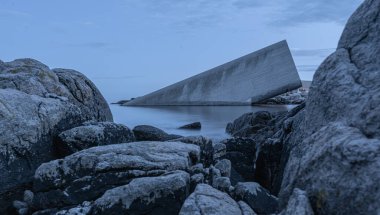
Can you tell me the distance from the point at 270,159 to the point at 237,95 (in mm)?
22080

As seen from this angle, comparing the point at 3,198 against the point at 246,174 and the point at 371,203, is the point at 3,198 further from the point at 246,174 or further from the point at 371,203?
the point at 371,203

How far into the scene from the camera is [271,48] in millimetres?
27609

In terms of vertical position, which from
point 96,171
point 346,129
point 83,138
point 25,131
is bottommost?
point 96,171

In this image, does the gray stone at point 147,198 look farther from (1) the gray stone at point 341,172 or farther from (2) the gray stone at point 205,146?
(2) the gray stone at point 205,146

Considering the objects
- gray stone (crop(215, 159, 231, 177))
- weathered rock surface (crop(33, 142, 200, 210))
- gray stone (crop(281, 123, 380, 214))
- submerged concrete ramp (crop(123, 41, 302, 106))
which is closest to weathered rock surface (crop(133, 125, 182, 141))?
gray stone (crop(215, 159, 231, 177))

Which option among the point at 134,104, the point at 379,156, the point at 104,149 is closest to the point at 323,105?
the point at 379,156

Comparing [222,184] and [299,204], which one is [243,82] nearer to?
[222,184]

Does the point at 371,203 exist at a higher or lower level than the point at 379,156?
lower

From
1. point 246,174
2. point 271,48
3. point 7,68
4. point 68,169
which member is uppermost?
point 271,48

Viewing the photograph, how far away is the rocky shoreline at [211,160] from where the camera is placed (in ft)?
8.50

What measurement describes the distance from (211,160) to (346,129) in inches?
125

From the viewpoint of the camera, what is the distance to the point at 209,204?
134 inches

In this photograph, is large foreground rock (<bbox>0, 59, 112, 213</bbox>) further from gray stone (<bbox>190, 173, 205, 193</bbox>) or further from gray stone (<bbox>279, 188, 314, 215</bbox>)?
gray stone (<bbox>279, 188, 314, 215</bbox>)

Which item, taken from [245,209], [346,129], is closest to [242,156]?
[245,209]
